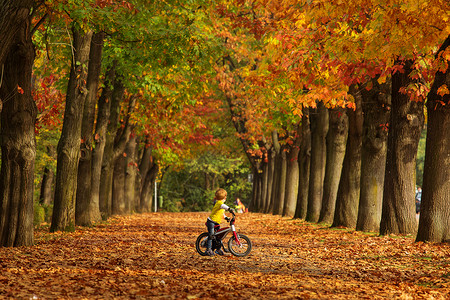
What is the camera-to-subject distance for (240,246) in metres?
11.8

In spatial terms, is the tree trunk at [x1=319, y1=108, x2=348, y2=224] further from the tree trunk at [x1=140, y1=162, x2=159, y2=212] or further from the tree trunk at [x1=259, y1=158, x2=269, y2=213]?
the tree trunk at [x1=140, y1=162, x2=159, y2=212]

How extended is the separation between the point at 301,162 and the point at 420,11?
1677 cm

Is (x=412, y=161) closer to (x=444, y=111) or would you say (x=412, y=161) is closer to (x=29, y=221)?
(x=444, y=111)

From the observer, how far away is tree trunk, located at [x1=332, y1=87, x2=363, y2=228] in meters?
19.1

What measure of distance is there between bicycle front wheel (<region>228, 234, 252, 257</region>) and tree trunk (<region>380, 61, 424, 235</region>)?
204 inches

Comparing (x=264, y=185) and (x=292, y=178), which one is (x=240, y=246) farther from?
(x=264, y=185)

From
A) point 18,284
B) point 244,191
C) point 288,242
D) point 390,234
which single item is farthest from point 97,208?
Result: point 244,191

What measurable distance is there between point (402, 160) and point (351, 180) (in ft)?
13.1

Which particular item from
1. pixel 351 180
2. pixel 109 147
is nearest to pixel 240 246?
pixel 351 180

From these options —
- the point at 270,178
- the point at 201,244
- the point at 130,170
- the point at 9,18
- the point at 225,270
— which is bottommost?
the point at 225,270

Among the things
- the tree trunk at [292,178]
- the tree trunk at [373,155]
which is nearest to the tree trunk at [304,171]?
the tree trunk at [292,178]

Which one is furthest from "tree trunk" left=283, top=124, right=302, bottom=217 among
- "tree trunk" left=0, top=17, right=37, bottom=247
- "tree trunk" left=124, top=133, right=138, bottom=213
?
"tree trunk" left=0, top=17, right=37, bottom=247

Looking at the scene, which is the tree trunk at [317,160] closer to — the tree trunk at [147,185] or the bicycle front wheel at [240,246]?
the bicycle front wheel at [240,246]

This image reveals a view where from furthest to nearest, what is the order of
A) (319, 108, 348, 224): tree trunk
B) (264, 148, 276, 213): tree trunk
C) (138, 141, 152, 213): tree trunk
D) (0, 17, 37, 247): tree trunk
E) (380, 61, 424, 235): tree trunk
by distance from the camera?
(264, 148, 276, 213): tree trunk
(138, 141, 152, 213): tree trunk
(319, 108, 348, 224): tree trunk
(380, 61, 424, 235): tree trunk
(0, 17, 37, 247): tree trunk
